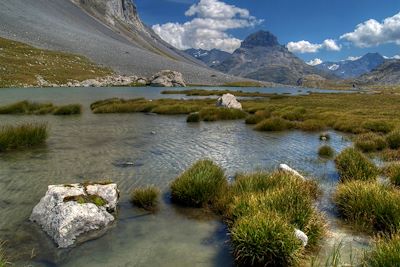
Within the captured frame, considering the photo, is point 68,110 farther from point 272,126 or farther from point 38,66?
point 38,66

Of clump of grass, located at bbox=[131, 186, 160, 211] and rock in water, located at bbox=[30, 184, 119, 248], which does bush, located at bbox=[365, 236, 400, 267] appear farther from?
rock in water, located at bbox=[30, 184, 119, 248]

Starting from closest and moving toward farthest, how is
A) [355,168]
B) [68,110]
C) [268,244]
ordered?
[268,244], [355,168], [68,110]

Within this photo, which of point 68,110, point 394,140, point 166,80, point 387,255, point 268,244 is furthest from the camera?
point 166,80

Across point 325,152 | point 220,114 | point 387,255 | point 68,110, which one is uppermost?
point 387,255

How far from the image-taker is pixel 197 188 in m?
13.3

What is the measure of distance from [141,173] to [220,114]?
25672 millimetres

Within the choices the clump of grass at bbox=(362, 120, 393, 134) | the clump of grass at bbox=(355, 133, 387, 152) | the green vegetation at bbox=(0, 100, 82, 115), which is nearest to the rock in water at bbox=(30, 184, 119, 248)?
the clump of grass at bbox=(355, 133, 387, 152)

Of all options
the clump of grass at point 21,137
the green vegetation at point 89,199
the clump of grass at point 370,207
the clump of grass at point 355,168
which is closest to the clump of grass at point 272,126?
the clump of grass at point 355,168

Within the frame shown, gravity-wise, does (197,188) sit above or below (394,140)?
below

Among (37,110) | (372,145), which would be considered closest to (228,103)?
(37,110)

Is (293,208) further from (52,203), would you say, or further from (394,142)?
(394,142)

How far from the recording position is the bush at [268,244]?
341 inches

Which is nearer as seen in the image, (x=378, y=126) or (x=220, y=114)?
(x=378, y=126)

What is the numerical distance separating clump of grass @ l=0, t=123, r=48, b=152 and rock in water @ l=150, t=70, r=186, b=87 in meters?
146
